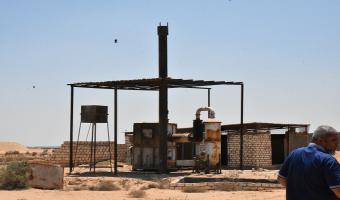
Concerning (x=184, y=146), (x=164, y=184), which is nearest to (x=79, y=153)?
(x=184, y=146)

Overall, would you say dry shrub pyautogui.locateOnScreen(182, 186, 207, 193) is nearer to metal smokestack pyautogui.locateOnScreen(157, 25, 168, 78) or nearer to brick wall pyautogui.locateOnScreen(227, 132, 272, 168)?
metal smokestack pyautogui.locateOnScreen(157, 25, 168, 78)

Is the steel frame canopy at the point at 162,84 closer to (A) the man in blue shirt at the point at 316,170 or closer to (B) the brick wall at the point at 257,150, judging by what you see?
(B) the brick wall at the point at 257,150

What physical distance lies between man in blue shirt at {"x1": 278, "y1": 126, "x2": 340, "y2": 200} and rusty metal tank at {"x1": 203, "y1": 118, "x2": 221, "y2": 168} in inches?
720

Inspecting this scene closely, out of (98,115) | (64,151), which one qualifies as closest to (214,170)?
(98,115)

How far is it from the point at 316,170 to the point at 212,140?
18.7m

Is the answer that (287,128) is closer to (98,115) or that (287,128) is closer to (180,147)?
(180,147)

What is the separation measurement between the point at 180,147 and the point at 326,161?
22264 mm

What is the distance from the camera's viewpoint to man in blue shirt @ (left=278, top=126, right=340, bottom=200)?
5.75 meters

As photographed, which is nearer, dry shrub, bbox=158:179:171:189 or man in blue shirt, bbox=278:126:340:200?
man in blue shirt, bbox=278:126:340:200

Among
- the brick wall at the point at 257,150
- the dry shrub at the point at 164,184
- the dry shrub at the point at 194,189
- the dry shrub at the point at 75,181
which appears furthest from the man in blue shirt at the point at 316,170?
the brick wall at the point at 257,150

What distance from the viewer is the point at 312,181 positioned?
5875mm

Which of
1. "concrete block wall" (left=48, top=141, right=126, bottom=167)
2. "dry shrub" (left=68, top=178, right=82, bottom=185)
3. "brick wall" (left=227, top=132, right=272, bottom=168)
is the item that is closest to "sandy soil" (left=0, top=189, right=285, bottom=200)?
"dry shrub" (left=68, top=178, right=82, bottom=185)

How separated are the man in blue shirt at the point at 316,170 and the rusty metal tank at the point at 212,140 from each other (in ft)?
60.0

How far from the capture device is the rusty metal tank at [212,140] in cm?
2450
